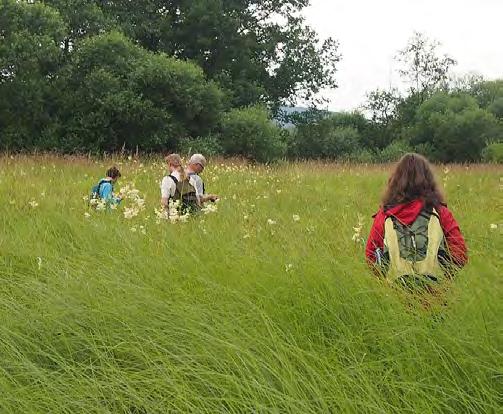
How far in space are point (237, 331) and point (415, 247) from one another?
1127 millimetres

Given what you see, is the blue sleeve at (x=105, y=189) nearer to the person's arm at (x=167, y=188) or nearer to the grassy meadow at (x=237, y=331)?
the person's arm at (x=167, y=188)

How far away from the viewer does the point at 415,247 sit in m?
3.05

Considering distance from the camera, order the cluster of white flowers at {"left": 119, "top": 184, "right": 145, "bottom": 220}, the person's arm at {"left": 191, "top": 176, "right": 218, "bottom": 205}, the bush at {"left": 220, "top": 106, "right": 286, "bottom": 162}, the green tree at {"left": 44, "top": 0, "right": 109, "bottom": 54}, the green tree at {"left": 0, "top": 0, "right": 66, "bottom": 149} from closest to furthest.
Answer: the cluster of white flowers at {"left": 119, "top": 184, "right": 145, "bottom": 220}
the person's arm at {"left": 191, "top": 176, "right": 218, "bottom": 205}
the green tree at {"left": 0, "top": 0, "right": 66, "bottom": 149}
the bush at {"left": 220, "top": 106, "right": 286, "bottom": 162}
the green tree at {"left": 44, "top": 0, "right": 109, "bottom": 54}

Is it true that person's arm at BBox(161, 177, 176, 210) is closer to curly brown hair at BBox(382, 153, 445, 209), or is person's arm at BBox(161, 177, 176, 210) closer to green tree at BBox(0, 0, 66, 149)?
curly brown hair at BBox(382, 153, 445, 209)

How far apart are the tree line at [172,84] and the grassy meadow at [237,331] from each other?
11598 mm

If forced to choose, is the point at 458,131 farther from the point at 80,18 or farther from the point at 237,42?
the point at 80,18

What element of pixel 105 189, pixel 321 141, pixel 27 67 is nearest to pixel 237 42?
pixel 321 141

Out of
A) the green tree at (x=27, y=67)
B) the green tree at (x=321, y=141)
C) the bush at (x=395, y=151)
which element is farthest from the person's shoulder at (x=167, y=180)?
the bush at (x=395, y=151)

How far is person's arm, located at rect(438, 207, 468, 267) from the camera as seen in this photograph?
9.85ft

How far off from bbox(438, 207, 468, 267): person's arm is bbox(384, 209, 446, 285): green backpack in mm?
41

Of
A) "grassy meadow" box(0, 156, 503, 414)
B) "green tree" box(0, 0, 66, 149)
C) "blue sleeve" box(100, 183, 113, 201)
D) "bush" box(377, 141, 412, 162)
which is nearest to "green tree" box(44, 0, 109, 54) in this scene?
"green tree" box(0, 0, 66, 149)

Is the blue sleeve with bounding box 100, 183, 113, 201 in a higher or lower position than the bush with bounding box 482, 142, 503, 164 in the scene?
lower

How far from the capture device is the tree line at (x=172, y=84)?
1753 cm

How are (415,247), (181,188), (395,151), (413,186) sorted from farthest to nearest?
(395,151) < (181,188) < (413,186) < (415,247)
